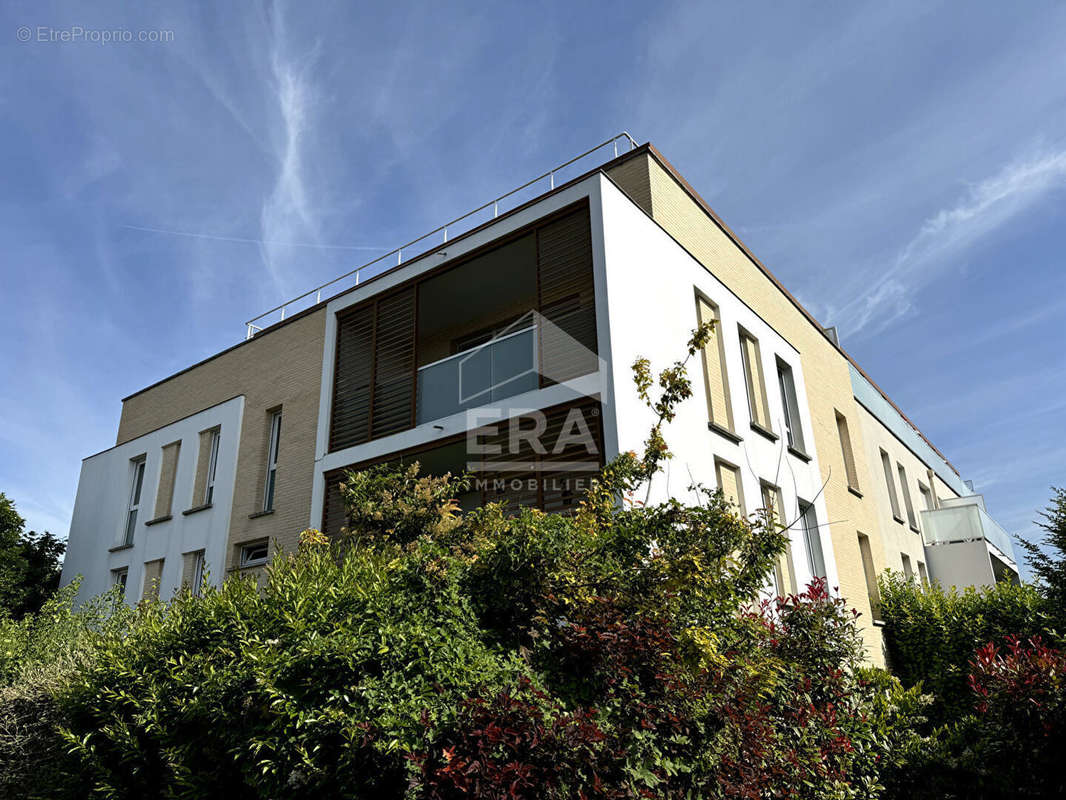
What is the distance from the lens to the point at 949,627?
16047 mm

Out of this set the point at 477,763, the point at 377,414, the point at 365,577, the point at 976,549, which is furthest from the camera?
the point at 976,549

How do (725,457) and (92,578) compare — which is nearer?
(725,457)

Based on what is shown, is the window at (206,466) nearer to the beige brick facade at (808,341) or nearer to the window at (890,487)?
the beige brick facade at (808,341)

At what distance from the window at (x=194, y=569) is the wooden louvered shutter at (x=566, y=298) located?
31.0 feet

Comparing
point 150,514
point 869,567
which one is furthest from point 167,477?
point 869,567

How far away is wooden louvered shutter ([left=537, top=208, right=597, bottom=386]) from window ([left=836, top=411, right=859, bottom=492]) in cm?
1059

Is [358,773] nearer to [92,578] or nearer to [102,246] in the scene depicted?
[102,246]

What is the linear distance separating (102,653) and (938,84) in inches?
459

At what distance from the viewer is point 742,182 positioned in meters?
12.7

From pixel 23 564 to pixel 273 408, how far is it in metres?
9.65

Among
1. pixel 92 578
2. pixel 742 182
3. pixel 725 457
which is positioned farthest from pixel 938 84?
pixel 92 578

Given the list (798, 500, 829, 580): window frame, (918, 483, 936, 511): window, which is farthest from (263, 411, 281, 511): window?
(918, 483, 936, 511): window

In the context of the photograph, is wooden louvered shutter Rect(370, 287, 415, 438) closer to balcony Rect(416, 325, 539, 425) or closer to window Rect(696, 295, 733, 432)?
balcony Rect(416, 325, 539, 425)

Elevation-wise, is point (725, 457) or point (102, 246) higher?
point (102, 246)
